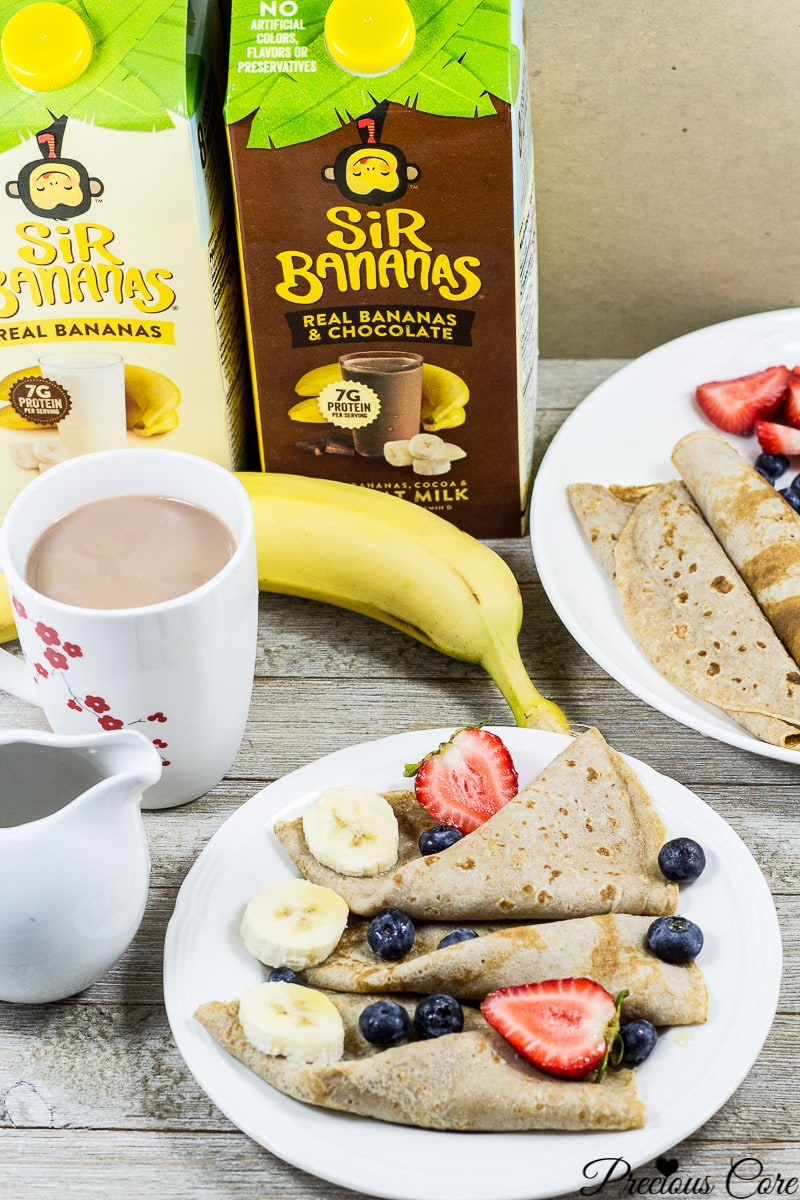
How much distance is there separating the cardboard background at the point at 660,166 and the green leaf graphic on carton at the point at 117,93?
0.55m

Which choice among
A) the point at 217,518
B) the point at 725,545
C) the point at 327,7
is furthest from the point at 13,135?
the point at 725,545

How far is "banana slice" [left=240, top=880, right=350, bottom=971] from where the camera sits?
102cm

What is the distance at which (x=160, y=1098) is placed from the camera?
3.33 ft

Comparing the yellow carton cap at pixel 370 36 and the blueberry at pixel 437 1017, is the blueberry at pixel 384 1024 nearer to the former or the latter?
the blueberry at pixel 437 1017

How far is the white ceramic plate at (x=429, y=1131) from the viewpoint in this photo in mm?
883

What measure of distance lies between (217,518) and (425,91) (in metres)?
0.50

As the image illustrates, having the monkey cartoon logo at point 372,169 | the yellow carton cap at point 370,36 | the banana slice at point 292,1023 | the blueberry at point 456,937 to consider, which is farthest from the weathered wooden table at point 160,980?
the yellow carton cap at point 370,36

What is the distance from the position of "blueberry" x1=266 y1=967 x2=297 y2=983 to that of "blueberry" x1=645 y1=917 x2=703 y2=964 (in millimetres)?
305

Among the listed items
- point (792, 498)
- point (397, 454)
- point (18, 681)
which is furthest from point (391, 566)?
point (792, 498)

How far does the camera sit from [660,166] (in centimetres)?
170

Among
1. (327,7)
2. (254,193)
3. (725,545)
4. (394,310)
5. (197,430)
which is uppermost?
(327,7)

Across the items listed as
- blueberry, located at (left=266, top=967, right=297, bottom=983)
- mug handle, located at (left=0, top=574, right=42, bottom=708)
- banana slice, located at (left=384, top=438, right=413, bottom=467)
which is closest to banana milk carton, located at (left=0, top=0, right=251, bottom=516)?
banana slice, located at (left=384, top=438, right=413, bottom=467)

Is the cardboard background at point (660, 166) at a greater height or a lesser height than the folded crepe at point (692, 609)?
greater

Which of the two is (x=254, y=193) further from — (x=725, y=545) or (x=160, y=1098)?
(x=160, y=1098)
